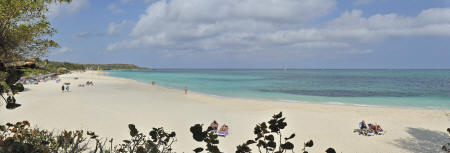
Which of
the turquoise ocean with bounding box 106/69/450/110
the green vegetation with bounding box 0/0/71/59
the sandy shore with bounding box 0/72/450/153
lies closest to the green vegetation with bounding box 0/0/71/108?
the green vegetation with bounding box 0/0/71/59

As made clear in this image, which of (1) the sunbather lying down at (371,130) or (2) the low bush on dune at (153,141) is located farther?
(1) the sunbather lying down at (371,130)

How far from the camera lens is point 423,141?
10828 mm

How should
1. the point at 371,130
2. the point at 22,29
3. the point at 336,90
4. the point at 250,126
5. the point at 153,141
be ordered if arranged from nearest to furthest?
the point at 153,141
the point at 22,29
the point at 371,130
the point at 250,126
the point at 336,90

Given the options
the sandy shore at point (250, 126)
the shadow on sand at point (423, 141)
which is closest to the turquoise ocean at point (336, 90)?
the sandy shore at point (250, 126)

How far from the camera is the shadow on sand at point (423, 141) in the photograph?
9.73m

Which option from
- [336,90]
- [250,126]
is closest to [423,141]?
[250,126]

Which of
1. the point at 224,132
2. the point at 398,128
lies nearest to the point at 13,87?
the point at 224,132

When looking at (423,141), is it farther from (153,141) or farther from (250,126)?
(153,141)

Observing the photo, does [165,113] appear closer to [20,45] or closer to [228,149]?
[228,149]

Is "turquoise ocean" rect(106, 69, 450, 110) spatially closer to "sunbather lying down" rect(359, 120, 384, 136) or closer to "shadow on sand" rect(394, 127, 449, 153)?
"shadow on sand" rect(394, 127, 449, 153)

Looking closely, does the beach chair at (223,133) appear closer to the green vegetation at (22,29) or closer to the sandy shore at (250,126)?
the sandy shore at (250,126)

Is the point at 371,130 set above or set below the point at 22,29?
below

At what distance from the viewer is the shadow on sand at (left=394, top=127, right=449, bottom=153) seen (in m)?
9.73

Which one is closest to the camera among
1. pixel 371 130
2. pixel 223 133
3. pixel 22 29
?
pixel 22 29
